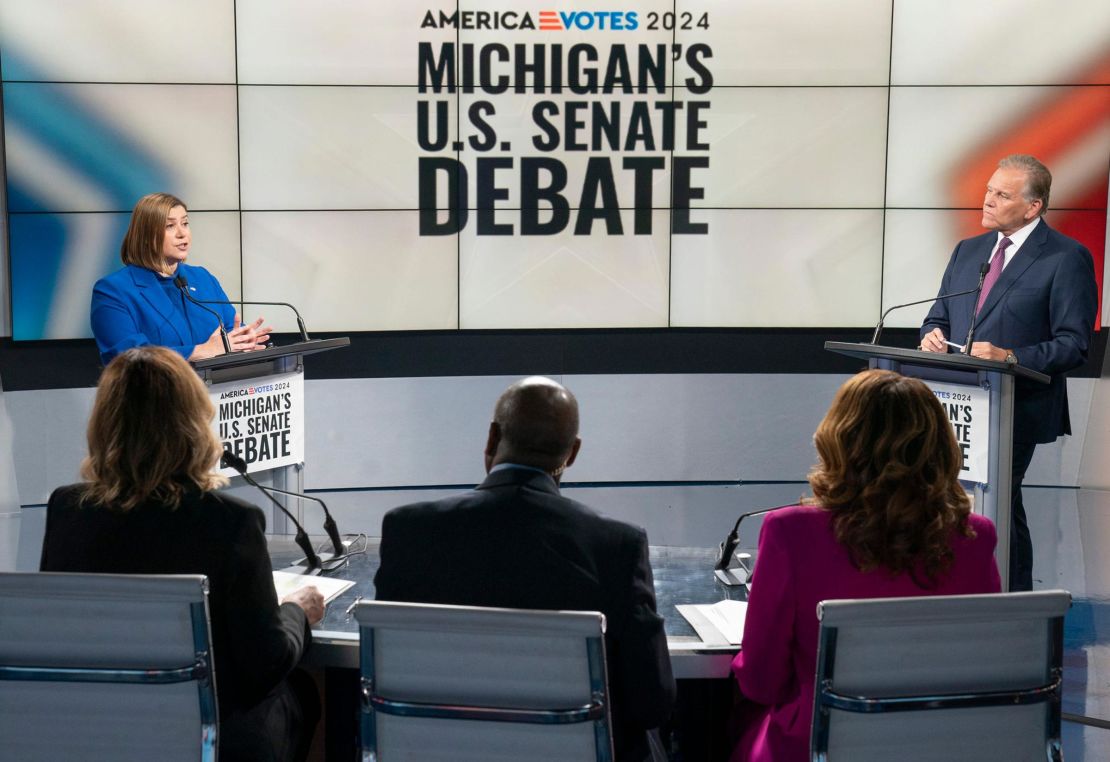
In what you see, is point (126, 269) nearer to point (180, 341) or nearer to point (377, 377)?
point (180, 341)

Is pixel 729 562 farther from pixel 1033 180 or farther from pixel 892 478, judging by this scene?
pixel 1033 180

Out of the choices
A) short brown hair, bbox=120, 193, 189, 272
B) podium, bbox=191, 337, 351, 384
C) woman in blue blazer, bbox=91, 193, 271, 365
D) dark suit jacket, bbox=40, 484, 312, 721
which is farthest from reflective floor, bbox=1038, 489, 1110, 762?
short brown hair, bbox=120, 193, 189, 272

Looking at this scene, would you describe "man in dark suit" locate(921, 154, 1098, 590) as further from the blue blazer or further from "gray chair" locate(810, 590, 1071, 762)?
the blue blazer

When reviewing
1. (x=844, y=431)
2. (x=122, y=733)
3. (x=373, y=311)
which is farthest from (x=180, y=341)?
(x=844, y=431)

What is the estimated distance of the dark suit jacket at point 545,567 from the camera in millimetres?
2006

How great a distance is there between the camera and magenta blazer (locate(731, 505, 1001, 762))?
6.87ft

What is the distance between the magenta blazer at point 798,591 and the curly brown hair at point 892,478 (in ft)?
0.09

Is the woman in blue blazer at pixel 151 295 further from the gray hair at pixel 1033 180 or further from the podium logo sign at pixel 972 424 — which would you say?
the gray hair at pixel 1033 180

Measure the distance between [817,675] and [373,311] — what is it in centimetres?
482

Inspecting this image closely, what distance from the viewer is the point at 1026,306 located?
423 cm

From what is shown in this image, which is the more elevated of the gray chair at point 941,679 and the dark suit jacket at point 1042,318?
the dark suit jacket at point 1042,318

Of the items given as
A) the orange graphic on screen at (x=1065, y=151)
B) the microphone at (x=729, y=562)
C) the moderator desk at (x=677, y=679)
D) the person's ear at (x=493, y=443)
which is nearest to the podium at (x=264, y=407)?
the moderator desk at (x=677, y=679)

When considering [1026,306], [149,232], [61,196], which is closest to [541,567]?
[1026,306]

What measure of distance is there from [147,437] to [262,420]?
169cm
